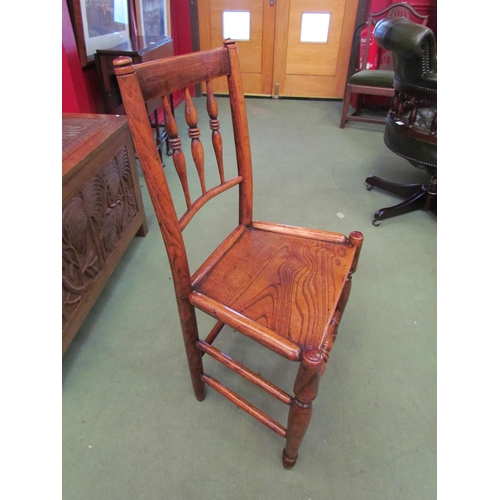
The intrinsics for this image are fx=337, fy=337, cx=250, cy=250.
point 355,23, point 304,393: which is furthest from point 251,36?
point 304,393

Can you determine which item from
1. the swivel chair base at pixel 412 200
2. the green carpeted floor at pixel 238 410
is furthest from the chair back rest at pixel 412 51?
the green carpeted floor at pixel 238 410

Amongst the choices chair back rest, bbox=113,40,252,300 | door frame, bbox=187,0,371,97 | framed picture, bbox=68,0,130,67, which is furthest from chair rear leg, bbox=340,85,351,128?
chair back rest, bbox=113,40,252,300

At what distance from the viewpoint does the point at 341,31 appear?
3.60 m

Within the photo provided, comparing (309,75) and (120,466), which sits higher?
(309,75)

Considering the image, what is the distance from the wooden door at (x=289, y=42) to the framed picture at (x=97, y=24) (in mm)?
1678

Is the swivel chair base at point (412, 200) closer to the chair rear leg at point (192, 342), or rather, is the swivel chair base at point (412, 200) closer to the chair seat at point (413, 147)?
the chair seat at point (413, 147)

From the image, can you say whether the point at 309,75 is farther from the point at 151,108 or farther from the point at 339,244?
the point at 339,244

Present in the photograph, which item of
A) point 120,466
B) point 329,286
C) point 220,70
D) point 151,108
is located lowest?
point 120,466

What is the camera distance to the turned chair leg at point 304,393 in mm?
672

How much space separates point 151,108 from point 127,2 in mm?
755

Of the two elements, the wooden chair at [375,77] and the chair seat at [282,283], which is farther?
the wooden chair at [375,77]

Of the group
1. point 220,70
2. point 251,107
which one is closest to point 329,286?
point 220,70

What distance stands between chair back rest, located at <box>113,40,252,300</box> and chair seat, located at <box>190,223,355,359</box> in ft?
0.39

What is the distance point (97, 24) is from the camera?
6.44 ft
